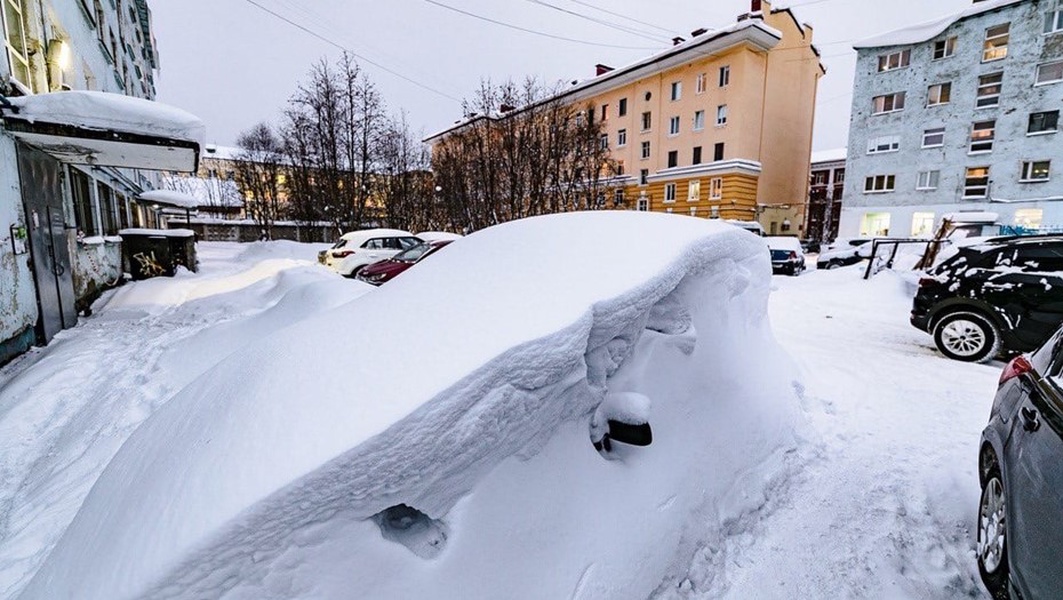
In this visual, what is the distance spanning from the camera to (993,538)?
2156 millimetres

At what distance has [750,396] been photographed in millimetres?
3027

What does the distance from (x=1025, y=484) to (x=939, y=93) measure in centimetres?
3333

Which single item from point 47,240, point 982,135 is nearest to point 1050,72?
point 982,135

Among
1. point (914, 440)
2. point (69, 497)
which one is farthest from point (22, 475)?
point (914, 440)

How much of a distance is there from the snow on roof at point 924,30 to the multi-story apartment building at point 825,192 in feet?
73.6

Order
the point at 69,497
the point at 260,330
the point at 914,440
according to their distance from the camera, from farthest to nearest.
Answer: the point at 260,330 < the point at 914,440 < the point at 69,497

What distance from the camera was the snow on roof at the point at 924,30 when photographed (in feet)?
76.7

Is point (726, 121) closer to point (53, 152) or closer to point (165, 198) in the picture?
point (165, 198)

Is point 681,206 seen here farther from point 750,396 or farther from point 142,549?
point 142,549

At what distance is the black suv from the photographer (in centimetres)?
541

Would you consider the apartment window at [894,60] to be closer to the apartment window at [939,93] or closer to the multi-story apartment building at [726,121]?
the apartment window at [939,93]

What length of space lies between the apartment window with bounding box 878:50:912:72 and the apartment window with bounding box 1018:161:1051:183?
8329 millimetres

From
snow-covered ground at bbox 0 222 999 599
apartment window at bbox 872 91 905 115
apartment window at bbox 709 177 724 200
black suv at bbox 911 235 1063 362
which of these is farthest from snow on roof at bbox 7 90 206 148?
apartment window at bbox 872 91 905 115

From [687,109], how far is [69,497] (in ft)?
116
